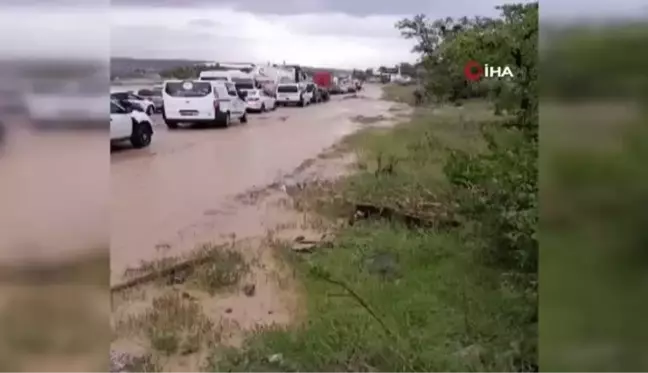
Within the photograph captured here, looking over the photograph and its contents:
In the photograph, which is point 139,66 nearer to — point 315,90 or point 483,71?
point 315,90

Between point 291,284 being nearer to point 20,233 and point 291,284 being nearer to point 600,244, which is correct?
point 20,233

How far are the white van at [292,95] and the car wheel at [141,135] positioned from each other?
355mm

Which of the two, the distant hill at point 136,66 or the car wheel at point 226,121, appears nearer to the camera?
the distant hill at point 136,66

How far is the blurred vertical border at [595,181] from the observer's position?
1900 millimetres

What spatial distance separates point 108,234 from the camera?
5.89 ft

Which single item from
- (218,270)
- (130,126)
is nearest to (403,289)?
(218,270)

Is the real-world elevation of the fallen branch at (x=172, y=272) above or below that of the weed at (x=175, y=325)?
above

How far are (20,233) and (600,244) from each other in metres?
1.49

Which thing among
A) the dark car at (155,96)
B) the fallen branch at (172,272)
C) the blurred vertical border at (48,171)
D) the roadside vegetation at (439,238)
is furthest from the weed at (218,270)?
the dark car at (155,96)

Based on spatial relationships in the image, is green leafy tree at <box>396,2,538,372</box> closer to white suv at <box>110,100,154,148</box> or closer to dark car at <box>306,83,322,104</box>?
dark car at <box>306,83,322,104</box>

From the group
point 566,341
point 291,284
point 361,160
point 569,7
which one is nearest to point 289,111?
point 361,160

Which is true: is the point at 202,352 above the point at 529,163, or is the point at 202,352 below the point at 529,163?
below

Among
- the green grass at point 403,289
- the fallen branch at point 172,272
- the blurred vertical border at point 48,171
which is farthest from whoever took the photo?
the green grass at point 403,289

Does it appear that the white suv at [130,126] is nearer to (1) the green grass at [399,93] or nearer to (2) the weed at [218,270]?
(2) the weed at [218,270]
